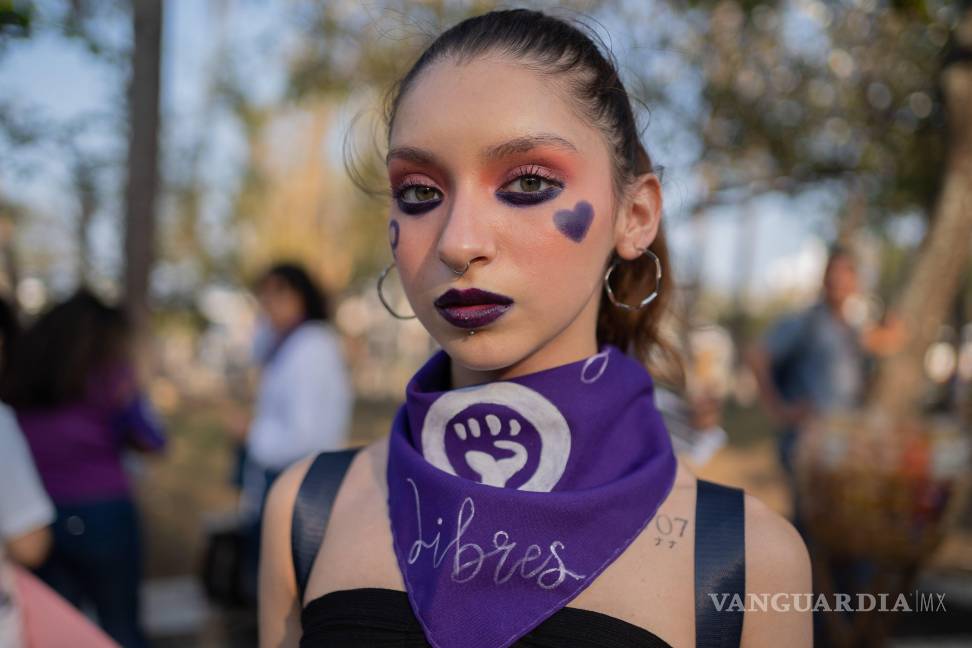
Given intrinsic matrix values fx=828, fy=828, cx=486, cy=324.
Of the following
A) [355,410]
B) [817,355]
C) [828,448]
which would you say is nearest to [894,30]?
[817,355]

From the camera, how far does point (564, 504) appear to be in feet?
4.36

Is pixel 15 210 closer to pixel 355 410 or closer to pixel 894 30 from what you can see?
pixel 894 30

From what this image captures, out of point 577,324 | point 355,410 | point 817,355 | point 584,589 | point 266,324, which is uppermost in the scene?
point 577,324

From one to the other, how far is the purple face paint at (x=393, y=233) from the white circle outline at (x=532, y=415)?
0.28 metres

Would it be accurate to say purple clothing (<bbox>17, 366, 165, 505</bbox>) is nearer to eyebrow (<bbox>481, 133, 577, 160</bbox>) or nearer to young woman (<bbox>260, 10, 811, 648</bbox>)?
young woman (<bbox>260, 10, 811, 648</bbox>)

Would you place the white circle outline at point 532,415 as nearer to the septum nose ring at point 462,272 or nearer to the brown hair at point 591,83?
the septum nose ring at point 462,272

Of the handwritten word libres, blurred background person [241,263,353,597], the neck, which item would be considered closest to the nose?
the neck

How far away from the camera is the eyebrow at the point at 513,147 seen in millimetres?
1356

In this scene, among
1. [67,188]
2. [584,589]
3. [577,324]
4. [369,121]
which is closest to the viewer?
[584,589]

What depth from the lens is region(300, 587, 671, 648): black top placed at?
4.22ft

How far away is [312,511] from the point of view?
1548 mm

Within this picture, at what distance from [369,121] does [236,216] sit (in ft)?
54.4

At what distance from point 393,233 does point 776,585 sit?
34.9 inches

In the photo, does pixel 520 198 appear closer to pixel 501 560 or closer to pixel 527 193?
pixel 527 193
